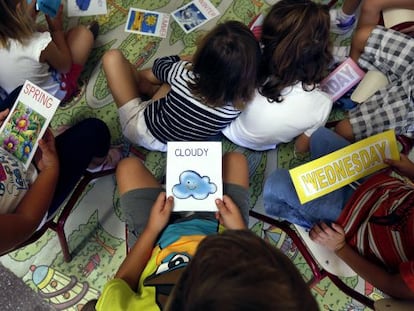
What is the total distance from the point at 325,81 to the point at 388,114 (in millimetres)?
287

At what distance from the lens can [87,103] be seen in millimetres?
1729

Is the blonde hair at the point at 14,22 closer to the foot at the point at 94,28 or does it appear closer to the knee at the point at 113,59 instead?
the knee at the point at 113,59

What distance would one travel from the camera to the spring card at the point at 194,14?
1861 mm

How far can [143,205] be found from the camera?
1.17 meters

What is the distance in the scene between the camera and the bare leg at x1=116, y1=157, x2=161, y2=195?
47.6 inches

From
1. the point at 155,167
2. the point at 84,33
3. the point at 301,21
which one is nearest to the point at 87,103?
the point at 84,33

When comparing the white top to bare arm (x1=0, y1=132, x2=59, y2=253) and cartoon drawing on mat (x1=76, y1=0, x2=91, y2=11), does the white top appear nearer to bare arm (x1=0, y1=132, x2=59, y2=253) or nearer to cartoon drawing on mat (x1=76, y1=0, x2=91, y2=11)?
bare arm (x1=0, y1=132, x2=59, y2=253)

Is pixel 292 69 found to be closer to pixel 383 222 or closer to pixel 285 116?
pixel 285 116

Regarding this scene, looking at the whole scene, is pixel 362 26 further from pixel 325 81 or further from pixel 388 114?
pixel 388 114

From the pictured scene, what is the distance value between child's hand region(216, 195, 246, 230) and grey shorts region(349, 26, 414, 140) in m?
0.57

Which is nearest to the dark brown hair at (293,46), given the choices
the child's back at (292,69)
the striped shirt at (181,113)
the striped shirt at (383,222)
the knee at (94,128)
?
the child's back at (292,69)

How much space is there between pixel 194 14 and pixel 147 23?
213 mm

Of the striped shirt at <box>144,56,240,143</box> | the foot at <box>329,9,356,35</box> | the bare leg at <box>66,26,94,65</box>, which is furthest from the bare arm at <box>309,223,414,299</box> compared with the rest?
the bare leg at <box>66,26,94,65</box>

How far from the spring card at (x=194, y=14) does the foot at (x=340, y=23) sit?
499 mm
